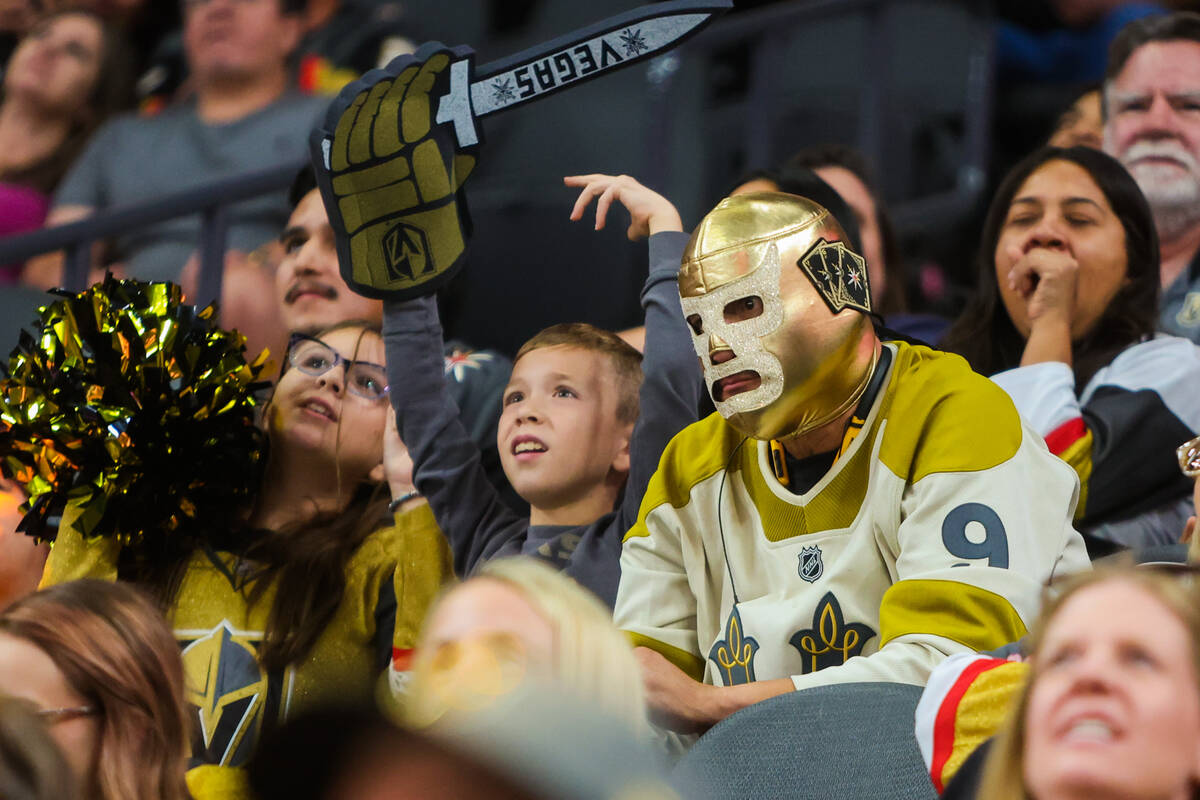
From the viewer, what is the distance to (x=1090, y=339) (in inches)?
147

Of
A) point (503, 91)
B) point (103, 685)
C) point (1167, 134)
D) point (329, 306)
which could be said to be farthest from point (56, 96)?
point (103, 685)

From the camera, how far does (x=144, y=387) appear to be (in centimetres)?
348

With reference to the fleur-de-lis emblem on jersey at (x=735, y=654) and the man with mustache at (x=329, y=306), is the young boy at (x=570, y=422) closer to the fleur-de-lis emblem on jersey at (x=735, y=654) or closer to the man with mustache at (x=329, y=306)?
the fleur-de-lis emblem on jersey at (x=735, y=654)

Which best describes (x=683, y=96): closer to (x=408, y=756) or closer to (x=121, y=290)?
(x=121, y=290)

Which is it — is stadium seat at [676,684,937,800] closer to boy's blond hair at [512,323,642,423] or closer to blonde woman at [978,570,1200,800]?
blonde woman at [978,570,1200,800]

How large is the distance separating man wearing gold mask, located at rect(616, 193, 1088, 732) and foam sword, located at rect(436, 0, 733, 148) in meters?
0.42

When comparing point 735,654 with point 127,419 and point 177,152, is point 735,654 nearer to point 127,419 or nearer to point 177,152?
point 127,419

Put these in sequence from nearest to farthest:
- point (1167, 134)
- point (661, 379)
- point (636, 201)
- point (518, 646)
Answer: point (518, 646) < point (661, 379) < point (636, 201) < point (1167, 134)

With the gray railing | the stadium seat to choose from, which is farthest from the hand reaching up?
the gray railing

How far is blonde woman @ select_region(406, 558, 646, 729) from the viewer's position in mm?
1960

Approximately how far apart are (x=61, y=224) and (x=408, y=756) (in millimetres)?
3890

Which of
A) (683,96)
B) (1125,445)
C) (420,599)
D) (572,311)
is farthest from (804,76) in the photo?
(420,599)

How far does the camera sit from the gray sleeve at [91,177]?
562 cm

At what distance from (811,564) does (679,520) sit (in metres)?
0.28
